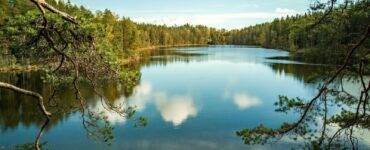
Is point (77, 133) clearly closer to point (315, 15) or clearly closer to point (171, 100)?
point (171, 100)

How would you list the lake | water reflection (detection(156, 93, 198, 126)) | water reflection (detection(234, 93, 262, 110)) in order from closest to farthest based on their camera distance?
the lake → water reflection (detection(156, 93, 198, 126)) → water reflection (detection(234, 93, 262, 110))

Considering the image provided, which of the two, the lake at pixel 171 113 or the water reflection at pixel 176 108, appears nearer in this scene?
the lake at pixel 171 113

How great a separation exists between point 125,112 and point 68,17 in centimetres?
213

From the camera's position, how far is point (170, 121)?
95.2 ft

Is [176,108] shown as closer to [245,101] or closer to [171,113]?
[171,113]

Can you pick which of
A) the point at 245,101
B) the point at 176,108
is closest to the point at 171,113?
the point at 176,108

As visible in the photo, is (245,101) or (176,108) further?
(245,101)

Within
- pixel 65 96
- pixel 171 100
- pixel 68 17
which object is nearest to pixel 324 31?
pixel 68 17

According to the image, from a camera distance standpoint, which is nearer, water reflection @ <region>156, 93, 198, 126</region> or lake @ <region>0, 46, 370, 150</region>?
lake @ <region>0, 46, 370, 150</region>

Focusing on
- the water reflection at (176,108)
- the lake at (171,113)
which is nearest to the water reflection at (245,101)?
the lake at (171,113)

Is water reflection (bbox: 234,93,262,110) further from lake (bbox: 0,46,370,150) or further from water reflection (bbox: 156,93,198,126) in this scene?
water reflection (bbox: 156,93,198,126)

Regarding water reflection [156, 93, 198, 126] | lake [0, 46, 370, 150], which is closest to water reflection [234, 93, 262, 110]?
lake [0, 46, 370, 150]

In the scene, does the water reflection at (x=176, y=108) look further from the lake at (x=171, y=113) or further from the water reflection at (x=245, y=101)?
the water reflection at (x=245, y=101)

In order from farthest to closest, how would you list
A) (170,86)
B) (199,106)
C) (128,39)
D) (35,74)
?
(128,39), (35,74), (170,86), (199,106)
